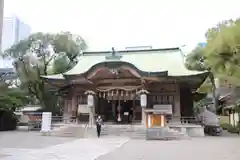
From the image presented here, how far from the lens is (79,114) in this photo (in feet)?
78.0

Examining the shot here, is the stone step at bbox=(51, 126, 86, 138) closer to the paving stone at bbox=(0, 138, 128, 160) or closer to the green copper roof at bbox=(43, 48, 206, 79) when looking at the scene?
the green copper roof at bbox=(43, 48, 206, 79)

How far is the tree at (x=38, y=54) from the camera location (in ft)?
95.2

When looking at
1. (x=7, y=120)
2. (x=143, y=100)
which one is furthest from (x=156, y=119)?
(x=7, y=120)

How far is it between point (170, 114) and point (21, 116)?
1017 inches

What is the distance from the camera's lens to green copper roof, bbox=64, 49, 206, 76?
81.2ft

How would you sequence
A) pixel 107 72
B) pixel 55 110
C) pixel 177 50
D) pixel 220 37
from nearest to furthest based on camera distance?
pixel 220 37 → pixel 107 72 → pixel 177 50 → pixel 55 110

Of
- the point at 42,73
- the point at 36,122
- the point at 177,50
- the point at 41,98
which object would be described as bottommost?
the point at 36,122

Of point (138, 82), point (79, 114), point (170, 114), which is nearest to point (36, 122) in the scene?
point (79, 114)

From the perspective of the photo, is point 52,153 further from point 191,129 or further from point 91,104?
point 191,129

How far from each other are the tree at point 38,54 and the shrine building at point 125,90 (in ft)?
17.3

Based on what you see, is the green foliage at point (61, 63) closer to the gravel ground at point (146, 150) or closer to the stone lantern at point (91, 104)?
the stone lantern at point (91, 104)

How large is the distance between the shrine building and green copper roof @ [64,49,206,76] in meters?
0.09

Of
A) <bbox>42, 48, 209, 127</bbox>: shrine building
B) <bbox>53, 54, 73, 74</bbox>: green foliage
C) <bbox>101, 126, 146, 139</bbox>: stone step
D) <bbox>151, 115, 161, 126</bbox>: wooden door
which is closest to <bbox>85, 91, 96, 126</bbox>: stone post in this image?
<bbox>42, 48, 209, 127</bbox>: shrine building

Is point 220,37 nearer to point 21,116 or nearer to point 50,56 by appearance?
point 50,56
